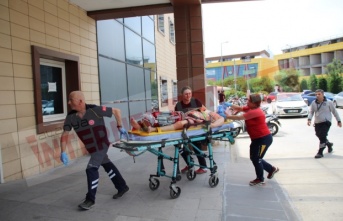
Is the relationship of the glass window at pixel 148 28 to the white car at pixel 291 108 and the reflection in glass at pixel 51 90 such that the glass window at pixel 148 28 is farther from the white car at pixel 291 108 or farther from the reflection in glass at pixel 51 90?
the white car at pixel 291 108

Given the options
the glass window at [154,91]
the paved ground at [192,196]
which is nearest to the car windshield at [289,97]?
the glass window at [154,91]

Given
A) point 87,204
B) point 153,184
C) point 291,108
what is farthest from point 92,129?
point 291,108

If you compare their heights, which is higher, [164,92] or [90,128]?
[164,92]

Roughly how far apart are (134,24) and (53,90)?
5.80 m

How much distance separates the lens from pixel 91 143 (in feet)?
13.4

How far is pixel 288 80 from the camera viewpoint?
53594 millimetres

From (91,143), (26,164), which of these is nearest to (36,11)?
(26,164)

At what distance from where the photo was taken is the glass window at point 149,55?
506 inches

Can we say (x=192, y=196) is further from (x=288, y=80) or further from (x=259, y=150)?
(x=288, y=80)

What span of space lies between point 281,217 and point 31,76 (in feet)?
16.0

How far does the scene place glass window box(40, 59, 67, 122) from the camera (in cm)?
642

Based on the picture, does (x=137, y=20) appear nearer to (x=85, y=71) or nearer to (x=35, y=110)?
(x=85, y=71)

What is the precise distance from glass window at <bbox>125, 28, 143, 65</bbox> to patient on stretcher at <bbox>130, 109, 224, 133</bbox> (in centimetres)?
637

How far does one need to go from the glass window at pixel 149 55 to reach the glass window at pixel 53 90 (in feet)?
19.7
